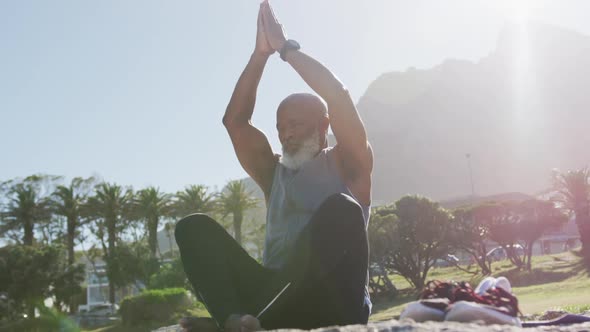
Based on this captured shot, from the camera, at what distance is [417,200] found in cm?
3369

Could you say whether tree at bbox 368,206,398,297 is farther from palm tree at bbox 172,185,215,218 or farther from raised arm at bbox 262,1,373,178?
raised arm at bbox 262,1,373,178

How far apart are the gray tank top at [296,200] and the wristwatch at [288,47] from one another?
53 centimetres

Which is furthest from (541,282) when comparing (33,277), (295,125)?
(295,125)

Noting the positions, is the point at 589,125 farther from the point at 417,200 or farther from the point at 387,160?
the point at 417,200

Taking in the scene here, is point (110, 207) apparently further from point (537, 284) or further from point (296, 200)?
point (296, 200)

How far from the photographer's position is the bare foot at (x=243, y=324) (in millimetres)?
1819

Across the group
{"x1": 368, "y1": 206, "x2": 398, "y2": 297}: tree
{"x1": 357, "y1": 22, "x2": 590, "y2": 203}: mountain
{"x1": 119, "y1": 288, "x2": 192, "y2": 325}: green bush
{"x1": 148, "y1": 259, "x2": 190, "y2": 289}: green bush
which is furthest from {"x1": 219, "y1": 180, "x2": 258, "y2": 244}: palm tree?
{"x1": 357, "y1": 22, "x2": 590, "y2": 203}: mountain

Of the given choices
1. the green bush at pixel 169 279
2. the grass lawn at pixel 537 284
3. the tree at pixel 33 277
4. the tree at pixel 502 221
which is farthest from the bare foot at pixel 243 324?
the tree at pixel 502 221

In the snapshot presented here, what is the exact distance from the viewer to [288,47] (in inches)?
110

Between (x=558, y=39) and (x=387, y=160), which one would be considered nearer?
(x=387, y=160)

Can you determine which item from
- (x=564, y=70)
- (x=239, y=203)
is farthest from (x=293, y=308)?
(x=564, y=70)

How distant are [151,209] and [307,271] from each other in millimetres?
48700

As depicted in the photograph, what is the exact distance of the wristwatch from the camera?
280cm

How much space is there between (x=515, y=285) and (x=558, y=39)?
162409mm
